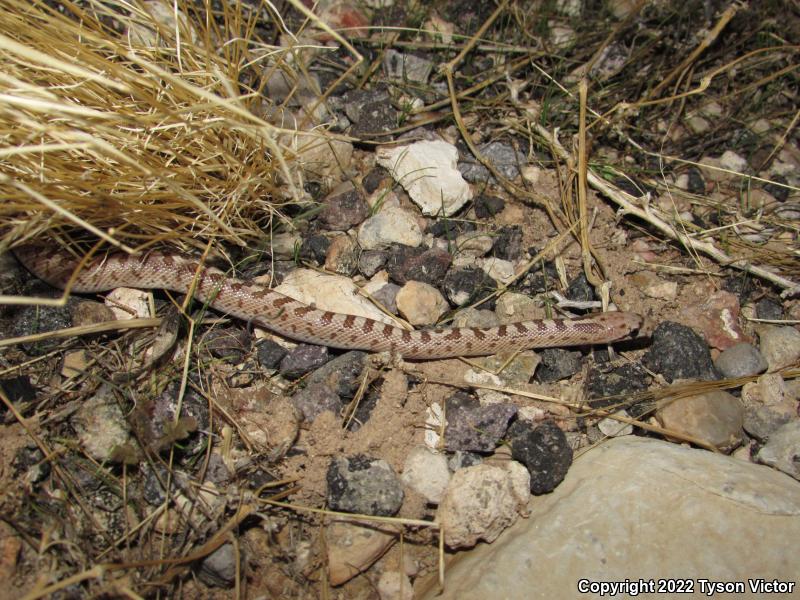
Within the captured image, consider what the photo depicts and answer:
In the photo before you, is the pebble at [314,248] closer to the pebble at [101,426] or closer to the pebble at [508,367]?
the pebble at [508,367]

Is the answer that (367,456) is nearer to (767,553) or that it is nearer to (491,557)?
(491,557)

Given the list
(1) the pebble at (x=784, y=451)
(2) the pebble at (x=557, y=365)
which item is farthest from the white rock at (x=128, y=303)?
(1) the pebble at (x=784, y=451)

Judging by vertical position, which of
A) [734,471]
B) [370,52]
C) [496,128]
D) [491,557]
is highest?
[370,52]

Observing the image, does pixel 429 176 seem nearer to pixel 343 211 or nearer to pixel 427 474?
pixel 343 211

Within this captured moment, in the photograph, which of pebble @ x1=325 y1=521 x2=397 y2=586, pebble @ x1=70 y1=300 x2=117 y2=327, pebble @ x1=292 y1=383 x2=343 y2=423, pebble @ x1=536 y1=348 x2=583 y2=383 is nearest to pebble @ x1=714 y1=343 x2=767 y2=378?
pebble @ x1=536 y1=348 x2=583 y2=383

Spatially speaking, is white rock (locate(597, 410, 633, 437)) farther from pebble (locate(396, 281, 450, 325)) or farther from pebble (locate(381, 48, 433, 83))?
pebble (locate(381, 48, 433, 83))

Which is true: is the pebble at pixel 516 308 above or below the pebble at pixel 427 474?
above

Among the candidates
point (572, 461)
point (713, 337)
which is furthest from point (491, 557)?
point (713, 337)
